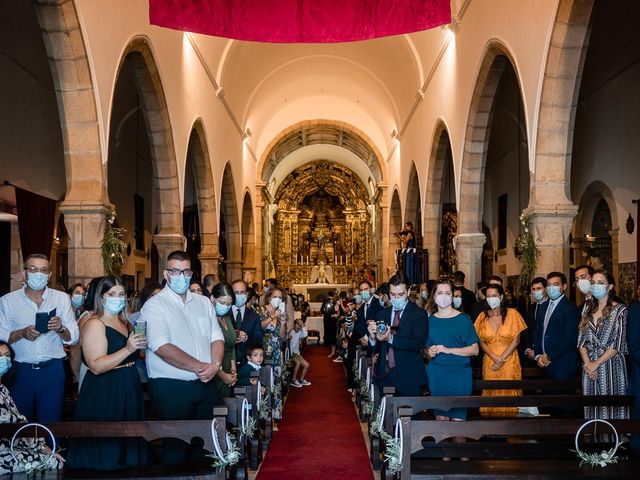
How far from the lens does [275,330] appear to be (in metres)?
9.45

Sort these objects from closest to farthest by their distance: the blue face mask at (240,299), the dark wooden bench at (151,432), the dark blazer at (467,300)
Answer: the dark wooden bench at (151,432) < the blue face mask at (240,299) < the dark blazer at (467,300)

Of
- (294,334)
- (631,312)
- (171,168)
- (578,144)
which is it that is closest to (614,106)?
(578,144)

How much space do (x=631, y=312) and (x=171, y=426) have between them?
348cm

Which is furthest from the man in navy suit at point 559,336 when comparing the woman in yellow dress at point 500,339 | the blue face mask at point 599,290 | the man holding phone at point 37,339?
the man holding phone at point 37,339

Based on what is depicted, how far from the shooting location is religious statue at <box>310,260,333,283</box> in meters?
32.8

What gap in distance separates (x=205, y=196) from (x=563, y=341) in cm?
1122

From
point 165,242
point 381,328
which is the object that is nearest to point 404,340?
point 381,328

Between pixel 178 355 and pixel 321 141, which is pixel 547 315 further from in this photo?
pixel 321 141

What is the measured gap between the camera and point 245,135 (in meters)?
22.6

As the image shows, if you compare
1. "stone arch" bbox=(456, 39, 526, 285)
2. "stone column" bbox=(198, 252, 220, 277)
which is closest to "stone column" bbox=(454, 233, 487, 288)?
"stone arch" bbox=(456, 39, 526, 285)

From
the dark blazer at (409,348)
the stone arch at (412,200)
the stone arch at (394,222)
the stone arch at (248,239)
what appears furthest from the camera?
the stone arch at (394,222)

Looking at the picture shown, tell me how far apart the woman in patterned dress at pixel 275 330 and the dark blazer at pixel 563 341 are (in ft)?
11.0

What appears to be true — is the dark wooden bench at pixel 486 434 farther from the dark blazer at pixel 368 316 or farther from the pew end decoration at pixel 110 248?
the pew end decoration at pixel 110 248

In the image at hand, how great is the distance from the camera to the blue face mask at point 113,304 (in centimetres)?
457
